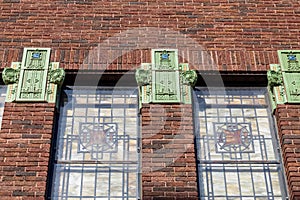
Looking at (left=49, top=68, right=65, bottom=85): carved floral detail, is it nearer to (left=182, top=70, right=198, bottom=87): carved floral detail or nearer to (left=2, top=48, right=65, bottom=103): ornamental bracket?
(left=2, top=48, right=65, bottom=103): ornamental bracket

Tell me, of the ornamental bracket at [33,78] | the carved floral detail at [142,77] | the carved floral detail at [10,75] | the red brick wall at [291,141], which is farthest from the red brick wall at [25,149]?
the red brick wall at [291,141]

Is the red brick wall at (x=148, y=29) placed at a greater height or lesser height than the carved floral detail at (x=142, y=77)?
greater

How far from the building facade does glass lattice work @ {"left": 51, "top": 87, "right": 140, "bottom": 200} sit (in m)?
0.02

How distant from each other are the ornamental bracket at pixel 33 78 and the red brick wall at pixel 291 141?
3.37 m

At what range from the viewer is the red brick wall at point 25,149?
775 centimetres

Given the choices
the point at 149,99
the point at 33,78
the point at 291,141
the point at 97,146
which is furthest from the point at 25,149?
the point at 291,141

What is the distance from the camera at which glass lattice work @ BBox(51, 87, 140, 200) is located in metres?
8.10

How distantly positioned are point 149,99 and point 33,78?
181 cm

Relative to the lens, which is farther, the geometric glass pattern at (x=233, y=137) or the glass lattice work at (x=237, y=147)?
the geometric glass pattern at (x=233, y=137)

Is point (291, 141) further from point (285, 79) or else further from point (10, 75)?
point (10, 75)

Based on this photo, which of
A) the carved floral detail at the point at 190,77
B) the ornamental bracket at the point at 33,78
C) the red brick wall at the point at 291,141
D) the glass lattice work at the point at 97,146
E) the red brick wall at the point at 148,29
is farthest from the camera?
the red brick wall at the point at 148,29

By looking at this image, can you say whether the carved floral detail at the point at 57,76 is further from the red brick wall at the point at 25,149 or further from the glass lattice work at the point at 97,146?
the red brick wall at the point at 25,149

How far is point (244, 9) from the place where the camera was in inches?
401

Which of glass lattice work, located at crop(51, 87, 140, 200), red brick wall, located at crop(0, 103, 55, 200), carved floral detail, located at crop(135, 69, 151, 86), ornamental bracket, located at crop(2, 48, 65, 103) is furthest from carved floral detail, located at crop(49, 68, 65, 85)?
carved floral detail, located at crop(135, 69, 151, 86)
